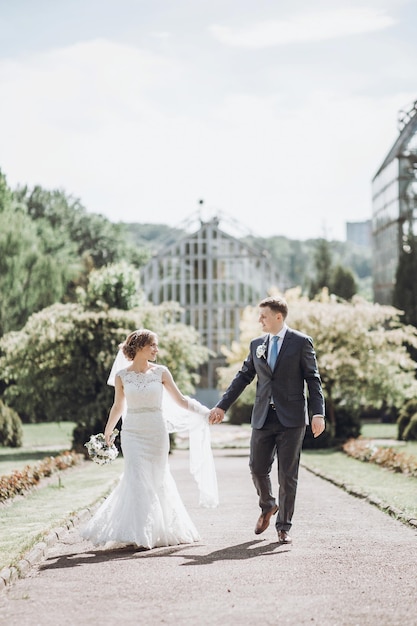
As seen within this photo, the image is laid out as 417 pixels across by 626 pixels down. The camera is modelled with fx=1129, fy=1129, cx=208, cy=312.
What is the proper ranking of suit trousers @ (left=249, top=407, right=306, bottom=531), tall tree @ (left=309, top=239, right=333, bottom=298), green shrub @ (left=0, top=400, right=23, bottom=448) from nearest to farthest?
suit trousers @ (left=249, top=407, right=306, bottom=531) < green shrub @ (left=0, top=400, right=23, bottom=448) < tall tree @ (left=309, top=239, right=333, bottom=298)

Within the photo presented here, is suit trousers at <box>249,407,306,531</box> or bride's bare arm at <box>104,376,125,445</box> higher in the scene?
bride's bare arm at <box>104,376,125,445</box>

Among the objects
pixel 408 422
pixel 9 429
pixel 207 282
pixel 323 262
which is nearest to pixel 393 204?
pixel 207 282

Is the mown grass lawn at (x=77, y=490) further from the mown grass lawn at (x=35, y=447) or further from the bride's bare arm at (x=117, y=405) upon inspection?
the bride's bare arm at (x=117, y=405)

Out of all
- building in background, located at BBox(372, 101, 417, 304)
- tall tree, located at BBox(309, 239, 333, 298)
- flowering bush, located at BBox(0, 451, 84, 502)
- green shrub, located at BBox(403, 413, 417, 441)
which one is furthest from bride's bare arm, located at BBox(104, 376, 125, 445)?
tall tree, located at BBox(309, 239, 333, 298)

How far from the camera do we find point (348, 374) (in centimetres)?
3048

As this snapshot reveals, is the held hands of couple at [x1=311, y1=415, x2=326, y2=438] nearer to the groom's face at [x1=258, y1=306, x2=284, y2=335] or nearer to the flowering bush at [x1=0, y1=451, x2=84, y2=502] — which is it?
the groom's face at [x1=258, y1=306, x2=284, y2=335]

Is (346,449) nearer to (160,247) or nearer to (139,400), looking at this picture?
(139,400)

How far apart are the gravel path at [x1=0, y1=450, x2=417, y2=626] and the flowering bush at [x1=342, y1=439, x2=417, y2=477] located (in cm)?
819

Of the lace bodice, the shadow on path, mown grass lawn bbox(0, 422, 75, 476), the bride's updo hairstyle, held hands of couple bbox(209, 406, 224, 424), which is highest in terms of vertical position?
the bride's updo hairstyle

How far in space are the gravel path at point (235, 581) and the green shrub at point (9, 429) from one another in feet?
69.1

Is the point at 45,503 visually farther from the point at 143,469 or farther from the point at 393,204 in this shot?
the point at 393,204

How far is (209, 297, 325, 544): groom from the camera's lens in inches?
383

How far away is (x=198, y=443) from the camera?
11.0 meters

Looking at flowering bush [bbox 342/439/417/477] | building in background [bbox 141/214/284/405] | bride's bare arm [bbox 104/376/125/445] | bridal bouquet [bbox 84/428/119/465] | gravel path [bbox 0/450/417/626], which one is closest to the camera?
gravel path [bbox 0/450/417/626]
